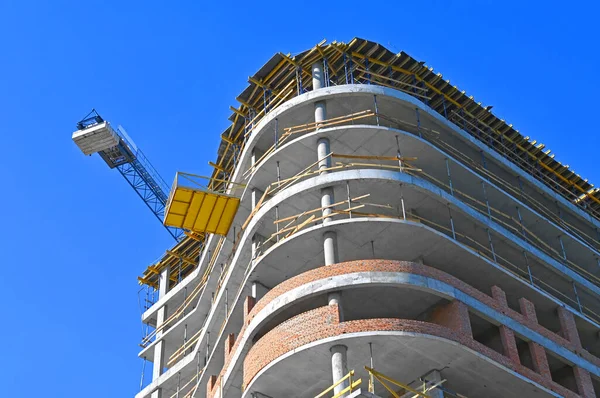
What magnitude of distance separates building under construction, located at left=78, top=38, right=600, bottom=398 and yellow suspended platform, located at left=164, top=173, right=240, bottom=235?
0.09 m

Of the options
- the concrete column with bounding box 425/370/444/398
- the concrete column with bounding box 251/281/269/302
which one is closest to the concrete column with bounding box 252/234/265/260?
the concrete column with bounding box 251/281/269/302

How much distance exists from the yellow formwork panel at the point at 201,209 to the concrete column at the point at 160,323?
8922 mm

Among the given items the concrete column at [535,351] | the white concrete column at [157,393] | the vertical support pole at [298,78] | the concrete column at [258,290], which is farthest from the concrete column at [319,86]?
the white concrete column at [157,393]

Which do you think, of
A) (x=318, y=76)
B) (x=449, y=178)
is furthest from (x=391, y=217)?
(x=318, y=76)

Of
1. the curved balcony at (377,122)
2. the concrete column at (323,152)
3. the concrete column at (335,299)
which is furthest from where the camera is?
the curved balcony at (377,122)

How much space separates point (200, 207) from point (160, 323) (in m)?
11.2

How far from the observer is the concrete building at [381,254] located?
32.4 metres

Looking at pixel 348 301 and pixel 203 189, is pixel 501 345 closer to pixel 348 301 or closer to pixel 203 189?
pixel 348 301

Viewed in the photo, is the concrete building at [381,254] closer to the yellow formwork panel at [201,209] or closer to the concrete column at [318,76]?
the concrete column at [318,76]

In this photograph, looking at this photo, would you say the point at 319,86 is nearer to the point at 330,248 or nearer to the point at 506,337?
the point at 330,248

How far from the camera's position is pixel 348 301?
3562 centimetres

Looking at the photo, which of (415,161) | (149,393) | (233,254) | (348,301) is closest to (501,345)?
(348,301)

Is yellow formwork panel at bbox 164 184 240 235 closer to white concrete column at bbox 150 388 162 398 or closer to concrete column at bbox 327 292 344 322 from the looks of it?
white concrete column at bbox 150 388 162 398

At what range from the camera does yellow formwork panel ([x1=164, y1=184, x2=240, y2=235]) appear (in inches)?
1719
